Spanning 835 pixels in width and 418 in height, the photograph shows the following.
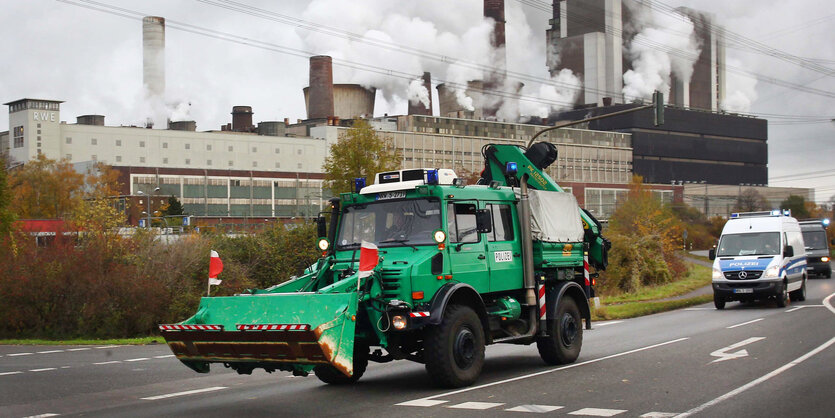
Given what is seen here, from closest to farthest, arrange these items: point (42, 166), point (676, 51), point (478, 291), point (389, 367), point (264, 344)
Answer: point (264, 344) → point (478, 291) → point (389, 367) → point (42, 166) → point (676, 51)

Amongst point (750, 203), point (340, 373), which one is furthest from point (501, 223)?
point (750, 203)

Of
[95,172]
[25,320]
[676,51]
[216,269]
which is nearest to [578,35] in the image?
[676,51]

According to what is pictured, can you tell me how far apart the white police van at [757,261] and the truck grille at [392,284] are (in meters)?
17.5

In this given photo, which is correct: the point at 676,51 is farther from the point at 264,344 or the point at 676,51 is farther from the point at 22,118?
the point at 264,344

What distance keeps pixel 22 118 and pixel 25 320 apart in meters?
90.3

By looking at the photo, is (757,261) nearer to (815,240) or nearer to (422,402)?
(422,402)

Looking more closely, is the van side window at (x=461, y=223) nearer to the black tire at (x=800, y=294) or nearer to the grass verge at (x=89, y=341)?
the grass verge at (x=89, y=341)

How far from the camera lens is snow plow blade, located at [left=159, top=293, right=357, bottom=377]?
1034 centimetres

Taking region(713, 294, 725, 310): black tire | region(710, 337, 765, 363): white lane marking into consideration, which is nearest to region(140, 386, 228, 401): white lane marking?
region(710, 337, 765, 363): white lane marking

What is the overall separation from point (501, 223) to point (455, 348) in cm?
259

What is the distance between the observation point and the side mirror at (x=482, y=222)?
12.8 meters

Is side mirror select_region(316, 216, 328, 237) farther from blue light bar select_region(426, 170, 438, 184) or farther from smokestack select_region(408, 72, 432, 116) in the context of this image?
smokestack select_region(408, 72, 432, 116)

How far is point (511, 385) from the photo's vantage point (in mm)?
12383

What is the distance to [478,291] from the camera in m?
12.8
